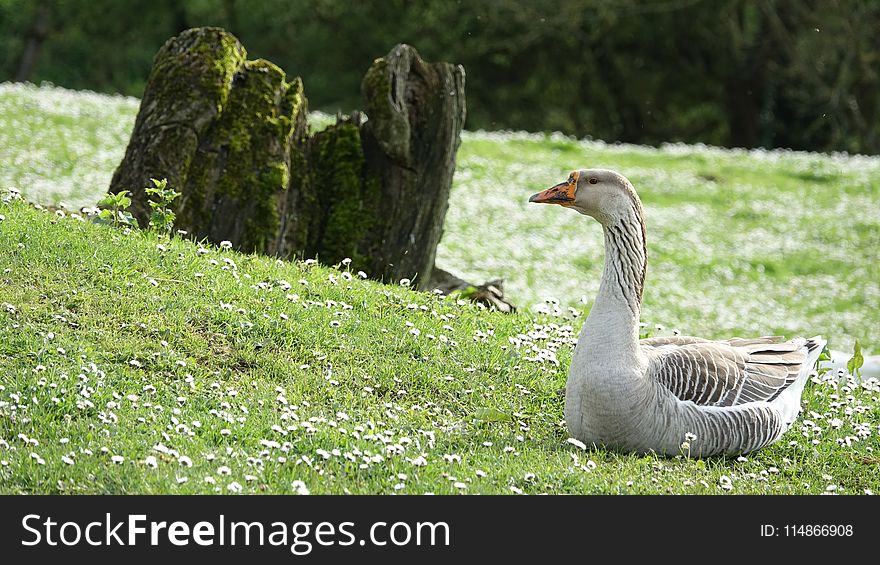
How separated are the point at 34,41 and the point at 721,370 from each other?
4357 centimetres

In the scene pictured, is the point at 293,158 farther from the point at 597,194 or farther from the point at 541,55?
the point at 541,55

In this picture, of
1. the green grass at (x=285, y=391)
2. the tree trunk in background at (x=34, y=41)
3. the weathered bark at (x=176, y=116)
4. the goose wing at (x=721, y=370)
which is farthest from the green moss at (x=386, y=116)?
the tree trunk in background at (x=34, y=41)

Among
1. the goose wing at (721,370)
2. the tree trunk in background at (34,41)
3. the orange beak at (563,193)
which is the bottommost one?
the goose wing at (721,370)

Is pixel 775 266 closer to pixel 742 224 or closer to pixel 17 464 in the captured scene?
pixel 742 224

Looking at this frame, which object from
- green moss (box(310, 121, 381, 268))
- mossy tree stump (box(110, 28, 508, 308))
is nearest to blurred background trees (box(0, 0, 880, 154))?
mossy tree stump (box(110, 28, 508, 308))

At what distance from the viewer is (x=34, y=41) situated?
44.9 meters

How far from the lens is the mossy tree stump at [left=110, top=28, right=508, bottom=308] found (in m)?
10.8

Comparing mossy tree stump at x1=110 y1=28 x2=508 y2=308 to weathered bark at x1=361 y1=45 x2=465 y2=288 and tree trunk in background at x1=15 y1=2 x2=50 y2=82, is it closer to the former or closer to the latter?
weathered bark at x1=361 y1=45 x2=465 y2=288

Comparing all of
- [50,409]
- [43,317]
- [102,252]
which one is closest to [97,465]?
[50,409]

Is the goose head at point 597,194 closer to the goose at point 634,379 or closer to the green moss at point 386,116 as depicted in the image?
the goose at point 634,379

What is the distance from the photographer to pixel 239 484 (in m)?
5.89

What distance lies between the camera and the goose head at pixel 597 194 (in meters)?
7.18

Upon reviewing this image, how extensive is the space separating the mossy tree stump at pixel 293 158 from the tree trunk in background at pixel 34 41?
3664 centimetres

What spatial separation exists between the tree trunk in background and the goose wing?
42.2 metres
